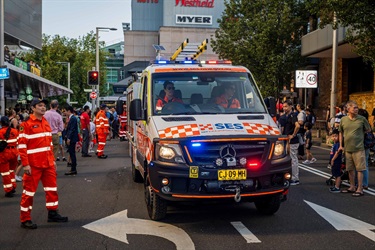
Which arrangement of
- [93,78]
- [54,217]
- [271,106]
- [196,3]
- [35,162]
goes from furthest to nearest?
1. [196,3]
2. [93,78]
3. [271,106]
4. [54,217]
5. [35,162]

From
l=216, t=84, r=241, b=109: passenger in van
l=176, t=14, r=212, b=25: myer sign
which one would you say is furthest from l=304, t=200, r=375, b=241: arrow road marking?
l=176, t=14, r=212, b=25: myer sign

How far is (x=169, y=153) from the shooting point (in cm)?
699

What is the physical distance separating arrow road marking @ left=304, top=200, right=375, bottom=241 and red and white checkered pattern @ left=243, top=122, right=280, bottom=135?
158 cm

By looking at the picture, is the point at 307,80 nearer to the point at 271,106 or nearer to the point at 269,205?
the point at 271,106

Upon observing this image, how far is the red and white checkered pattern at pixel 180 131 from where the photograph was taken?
7031 mm

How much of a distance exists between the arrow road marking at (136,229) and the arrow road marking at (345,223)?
7.32ft

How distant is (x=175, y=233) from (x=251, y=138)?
162 cm

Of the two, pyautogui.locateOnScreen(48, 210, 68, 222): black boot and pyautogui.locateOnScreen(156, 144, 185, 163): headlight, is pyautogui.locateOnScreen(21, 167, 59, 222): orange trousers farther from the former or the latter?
pyautogui.locateOnScreen(156, 144, 185, 163): headlight

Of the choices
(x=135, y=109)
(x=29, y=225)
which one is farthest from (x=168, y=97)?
(x=29, y=225)

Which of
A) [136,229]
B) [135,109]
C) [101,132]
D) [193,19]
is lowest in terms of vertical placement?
[136,229]

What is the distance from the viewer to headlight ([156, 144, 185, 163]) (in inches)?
273

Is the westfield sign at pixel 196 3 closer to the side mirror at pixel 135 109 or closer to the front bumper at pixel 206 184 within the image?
the side mirror at pixel 135 109

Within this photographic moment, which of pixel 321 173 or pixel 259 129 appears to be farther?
pixel 321 173

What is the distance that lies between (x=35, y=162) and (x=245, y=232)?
3.07m
